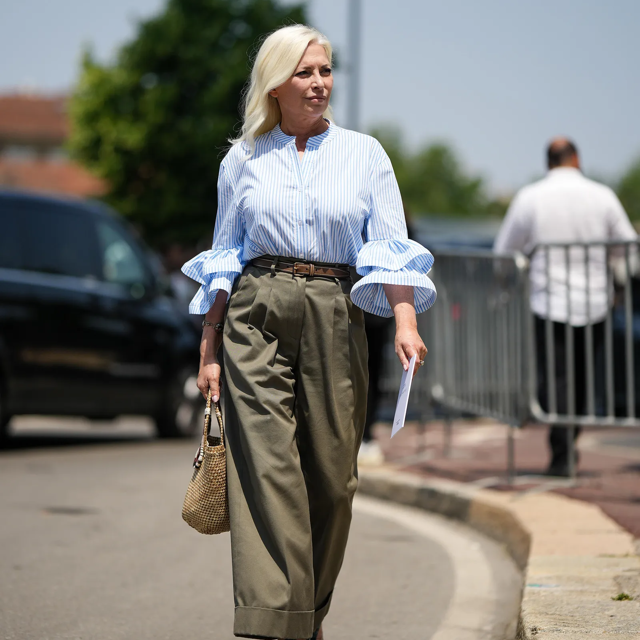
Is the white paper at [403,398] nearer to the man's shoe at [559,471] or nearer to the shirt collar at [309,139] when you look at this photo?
the shirt collar at [309,139]

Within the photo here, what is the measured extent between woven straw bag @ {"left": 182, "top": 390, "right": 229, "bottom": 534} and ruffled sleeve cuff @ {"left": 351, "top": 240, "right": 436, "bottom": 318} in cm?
58

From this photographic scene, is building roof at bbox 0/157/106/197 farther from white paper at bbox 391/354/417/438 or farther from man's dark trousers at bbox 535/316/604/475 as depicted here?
white paper at bbox 391/354/417/438

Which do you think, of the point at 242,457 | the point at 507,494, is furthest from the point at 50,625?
the point at 507,494

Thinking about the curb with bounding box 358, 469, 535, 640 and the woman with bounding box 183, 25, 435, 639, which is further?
the curb with bounding box 358, 469, 535, 640

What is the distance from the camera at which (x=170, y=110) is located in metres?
42.2

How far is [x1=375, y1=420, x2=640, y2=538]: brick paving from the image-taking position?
21.7 ft

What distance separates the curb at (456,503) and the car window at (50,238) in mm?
3128

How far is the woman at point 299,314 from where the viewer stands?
3.47m

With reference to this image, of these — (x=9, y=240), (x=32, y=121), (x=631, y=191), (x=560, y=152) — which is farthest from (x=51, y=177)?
(x=560, y=152)

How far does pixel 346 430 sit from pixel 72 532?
3141 mm

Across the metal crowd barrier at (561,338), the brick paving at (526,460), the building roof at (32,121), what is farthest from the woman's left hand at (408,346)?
the building roof at (32,121)

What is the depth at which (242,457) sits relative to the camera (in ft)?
11.7

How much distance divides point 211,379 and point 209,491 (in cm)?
34

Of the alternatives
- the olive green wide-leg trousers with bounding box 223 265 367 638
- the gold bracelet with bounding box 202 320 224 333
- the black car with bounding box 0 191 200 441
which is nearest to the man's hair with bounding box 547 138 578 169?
the black car with bounding box 0 191 200 441
